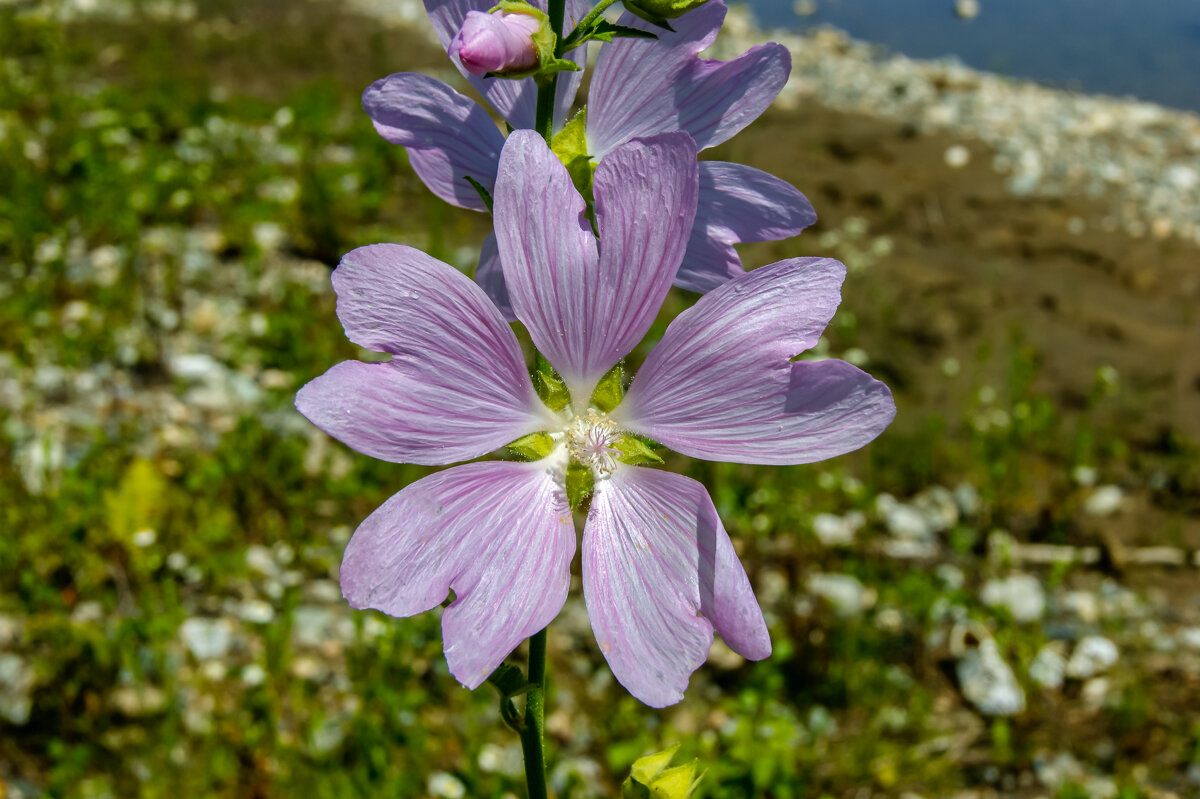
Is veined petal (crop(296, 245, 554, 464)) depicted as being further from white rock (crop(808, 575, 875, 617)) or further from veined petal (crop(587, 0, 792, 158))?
white rock (crop(808, 575, 875, 617))

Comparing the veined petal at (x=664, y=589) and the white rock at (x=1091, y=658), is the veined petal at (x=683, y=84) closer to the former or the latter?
the veined petal at (x=664, y=589)

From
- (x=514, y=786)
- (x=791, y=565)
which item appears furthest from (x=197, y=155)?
(x=514, y=786)

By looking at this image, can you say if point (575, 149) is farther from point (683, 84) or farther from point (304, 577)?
point (304, 577)

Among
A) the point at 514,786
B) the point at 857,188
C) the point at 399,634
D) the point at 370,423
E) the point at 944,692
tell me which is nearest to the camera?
the point at 370,423

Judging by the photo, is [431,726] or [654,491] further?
[431,726]

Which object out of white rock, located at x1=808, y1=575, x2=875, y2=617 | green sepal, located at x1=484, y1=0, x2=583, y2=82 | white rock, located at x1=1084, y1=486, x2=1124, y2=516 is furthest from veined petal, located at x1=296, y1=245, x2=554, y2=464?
white rock, located at x1=1084, y1=486, x2=1124, y2=516

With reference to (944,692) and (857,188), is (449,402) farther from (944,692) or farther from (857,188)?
(857,188)
